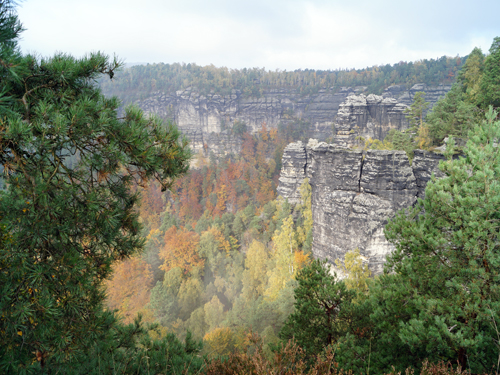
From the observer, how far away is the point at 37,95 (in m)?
2.53

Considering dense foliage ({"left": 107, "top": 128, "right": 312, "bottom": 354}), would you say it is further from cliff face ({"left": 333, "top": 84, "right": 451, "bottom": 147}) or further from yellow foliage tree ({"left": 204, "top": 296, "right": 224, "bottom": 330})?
cliff face ({"left": 333, "top": 84, "right": 451, "bottom": 147})

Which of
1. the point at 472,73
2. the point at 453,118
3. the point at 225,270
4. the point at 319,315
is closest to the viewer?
the point at 319,315

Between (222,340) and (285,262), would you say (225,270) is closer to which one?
(285,262)

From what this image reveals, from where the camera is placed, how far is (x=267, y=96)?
59781 millimetres

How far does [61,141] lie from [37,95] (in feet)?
1.85

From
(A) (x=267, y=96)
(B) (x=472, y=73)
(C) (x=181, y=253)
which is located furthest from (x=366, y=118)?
(A) (x=267, y=96)

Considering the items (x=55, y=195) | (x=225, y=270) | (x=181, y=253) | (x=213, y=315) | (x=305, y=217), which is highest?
(x=55, y=195)

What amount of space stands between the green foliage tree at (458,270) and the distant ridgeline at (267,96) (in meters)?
41.2

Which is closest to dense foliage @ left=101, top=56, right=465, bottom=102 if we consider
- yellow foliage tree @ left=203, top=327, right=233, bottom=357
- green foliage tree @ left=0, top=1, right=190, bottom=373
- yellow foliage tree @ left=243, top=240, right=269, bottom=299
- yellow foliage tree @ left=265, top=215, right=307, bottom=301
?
yellow foliage tree @ left=265, top=215, right=307, bottom=301

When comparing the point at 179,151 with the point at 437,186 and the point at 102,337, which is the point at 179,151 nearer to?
the point at 102,337

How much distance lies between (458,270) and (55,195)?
5.45 m

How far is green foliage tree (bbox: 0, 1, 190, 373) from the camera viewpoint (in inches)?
86.2

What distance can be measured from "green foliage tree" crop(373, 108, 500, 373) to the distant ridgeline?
41.2 metres

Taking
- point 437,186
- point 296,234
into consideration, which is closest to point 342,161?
point 296,234
